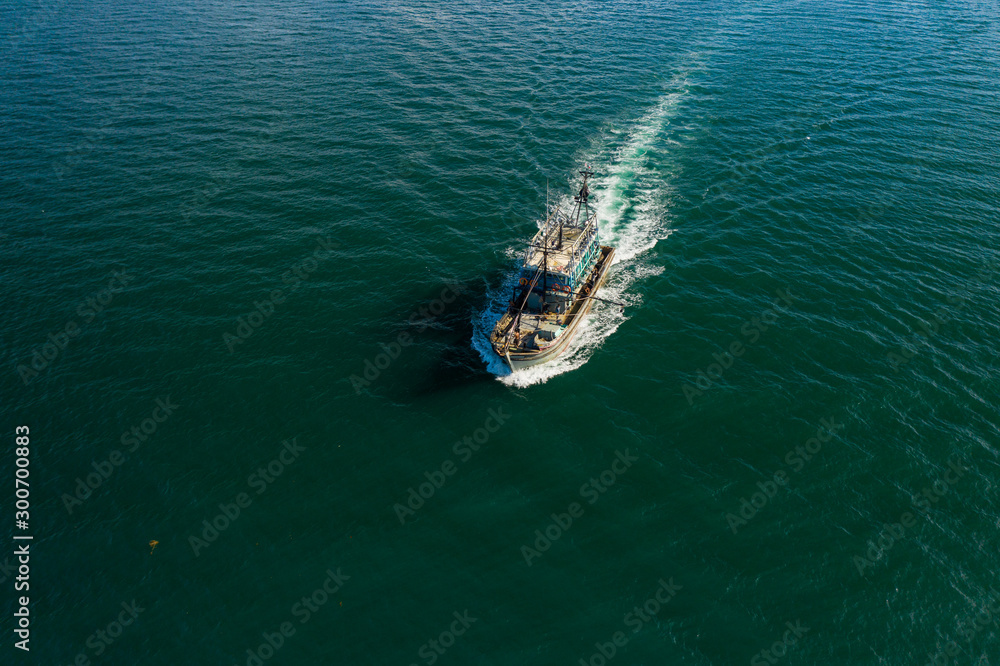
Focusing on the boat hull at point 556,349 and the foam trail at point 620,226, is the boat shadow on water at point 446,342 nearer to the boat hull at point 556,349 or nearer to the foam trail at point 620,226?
the foam trail at point 620,226

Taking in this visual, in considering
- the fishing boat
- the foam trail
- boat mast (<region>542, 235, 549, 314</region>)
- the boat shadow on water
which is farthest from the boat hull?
boat mast (<region>542, 235, 549, 314</region>)

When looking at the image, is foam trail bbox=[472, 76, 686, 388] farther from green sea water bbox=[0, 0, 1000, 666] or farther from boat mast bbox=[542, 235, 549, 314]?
boat mast bbox=[542, 235, 549, 314]

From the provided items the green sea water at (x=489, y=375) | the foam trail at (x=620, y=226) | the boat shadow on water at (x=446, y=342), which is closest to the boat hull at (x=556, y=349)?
the foam trail at (x=620, y=226)

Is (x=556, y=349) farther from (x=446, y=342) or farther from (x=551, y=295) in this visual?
(x=446, y=342)

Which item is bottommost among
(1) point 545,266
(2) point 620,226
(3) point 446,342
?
(3) point 446,342

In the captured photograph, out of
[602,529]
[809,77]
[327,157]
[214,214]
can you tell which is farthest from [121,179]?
[809,77]

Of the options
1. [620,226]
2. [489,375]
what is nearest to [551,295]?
[489,375]

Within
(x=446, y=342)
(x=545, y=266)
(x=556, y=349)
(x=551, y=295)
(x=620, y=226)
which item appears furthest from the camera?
(x=620, y=226)
